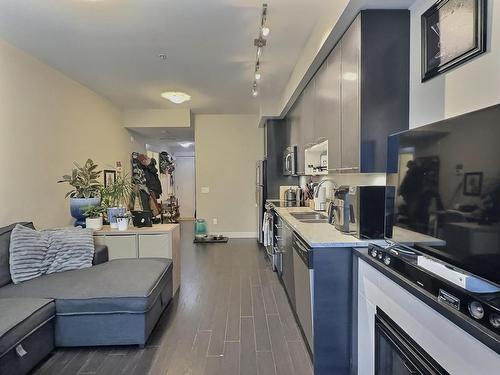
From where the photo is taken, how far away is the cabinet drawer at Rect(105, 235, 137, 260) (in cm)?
334

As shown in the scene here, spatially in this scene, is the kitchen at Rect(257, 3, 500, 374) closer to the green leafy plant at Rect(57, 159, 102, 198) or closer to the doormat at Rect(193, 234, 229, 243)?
the green leafy plant at Rect(57, 159, 102, 198)

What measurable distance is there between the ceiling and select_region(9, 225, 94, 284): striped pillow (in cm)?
192

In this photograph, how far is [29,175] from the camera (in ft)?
12.1

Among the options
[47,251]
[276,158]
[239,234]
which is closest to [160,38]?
[47,251]

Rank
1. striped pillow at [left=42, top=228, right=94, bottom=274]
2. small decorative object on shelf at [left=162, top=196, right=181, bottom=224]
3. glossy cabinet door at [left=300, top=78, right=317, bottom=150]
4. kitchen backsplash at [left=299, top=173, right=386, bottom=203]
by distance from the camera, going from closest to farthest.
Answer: kitchen backsplash at [left=299, top=173, right=386, bottom=203] < striped pillow at [left=42, top=228, right=94, bottom=274] < glossy cabinet door at [left=300, top=78, right=317, bottom=150] < small decorative object on shelf at [left=162, top=196, right=181, bottom=224]

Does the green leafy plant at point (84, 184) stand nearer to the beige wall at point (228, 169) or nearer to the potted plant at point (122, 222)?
the potted plant at point (122, 222)

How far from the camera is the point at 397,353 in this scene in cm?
146

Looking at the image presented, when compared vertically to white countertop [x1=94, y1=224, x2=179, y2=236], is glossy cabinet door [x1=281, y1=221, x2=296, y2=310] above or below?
below

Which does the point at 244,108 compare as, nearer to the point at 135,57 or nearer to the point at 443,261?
the point at 135,57

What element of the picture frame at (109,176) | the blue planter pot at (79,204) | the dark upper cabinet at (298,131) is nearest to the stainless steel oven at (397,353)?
the dark upper cabinet at (298,131)

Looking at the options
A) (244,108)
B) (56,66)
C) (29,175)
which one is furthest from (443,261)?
(244,108)

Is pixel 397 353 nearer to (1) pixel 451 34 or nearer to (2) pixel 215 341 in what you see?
(2) pixel 215 341

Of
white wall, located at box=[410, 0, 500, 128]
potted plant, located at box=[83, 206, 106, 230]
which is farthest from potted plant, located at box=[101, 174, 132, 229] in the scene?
white wall, located at box=[410, 0, 500, 128]

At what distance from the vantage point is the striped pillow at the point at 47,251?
8.65 ft
